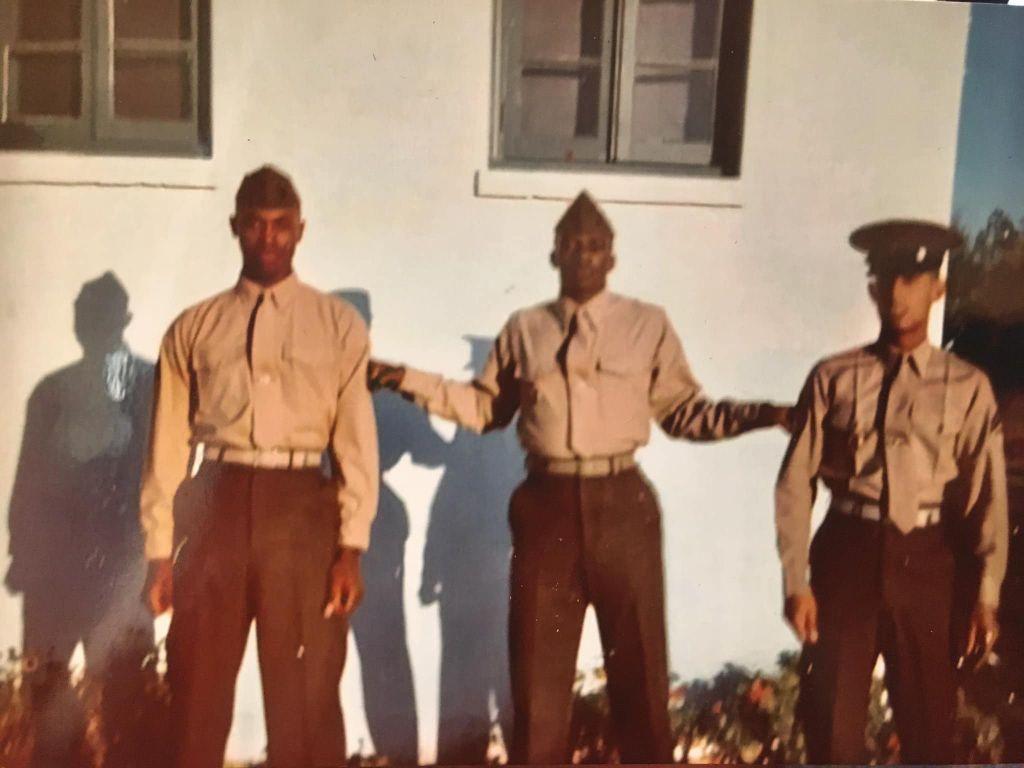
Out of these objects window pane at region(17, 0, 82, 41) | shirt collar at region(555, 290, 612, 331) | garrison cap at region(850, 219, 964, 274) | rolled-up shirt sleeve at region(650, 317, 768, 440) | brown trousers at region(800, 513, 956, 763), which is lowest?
brown trousers at region(800, 513, 956, 763)

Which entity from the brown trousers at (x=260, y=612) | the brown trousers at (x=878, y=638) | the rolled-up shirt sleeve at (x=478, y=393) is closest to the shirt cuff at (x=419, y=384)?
the rolled-up shirt sleeve at (x=478, y=393)

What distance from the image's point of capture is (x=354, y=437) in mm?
889

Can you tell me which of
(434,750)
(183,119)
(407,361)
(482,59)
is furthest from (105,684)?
(482,59)

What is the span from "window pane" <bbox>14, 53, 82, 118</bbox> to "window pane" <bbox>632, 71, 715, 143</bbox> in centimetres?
58

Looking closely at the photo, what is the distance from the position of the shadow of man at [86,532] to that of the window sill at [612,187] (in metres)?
0.41

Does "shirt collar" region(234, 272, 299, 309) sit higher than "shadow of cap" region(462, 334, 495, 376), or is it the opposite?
"shirt collar" region(234, 272, 299, 309)

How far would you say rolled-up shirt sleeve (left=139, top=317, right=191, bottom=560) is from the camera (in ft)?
2.91

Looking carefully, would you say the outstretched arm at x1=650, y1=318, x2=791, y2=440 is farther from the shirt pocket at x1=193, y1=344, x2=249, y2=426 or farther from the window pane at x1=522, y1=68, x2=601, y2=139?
the shirt pocket at x1=193, y1=344, x2=249, y2=426

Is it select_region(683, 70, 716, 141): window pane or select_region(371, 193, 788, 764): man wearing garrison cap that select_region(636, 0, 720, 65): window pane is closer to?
select_region(683, 70, 716, 141): window pane

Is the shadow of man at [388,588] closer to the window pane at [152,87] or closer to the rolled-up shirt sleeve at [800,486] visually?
the window pane at [152,87]

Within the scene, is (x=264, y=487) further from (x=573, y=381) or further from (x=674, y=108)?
(x=674, y=108)

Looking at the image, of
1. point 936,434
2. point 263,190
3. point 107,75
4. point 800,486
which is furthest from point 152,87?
point 936,434

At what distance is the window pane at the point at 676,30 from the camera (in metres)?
0.91

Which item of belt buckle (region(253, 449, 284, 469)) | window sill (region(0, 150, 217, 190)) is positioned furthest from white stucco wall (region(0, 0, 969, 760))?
belt buckle (region(253, 449, 284, 469))
